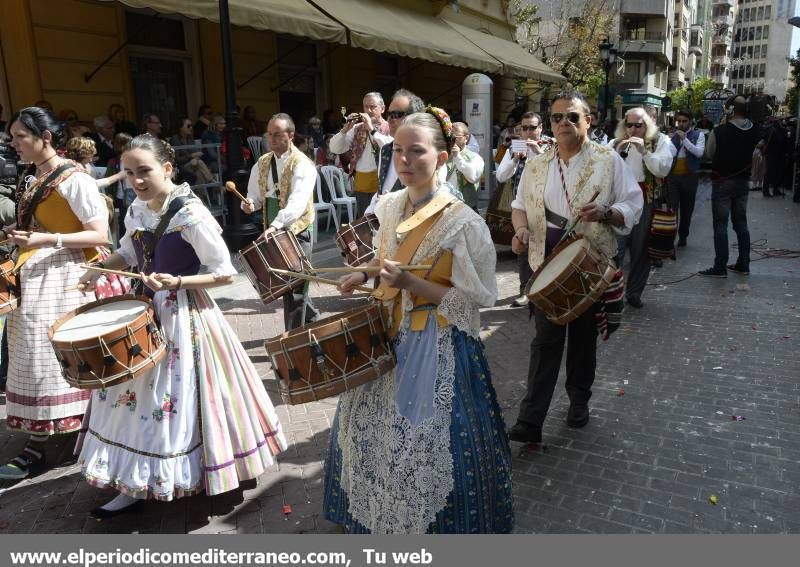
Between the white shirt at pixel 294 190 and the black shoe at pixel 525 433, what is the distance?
2.35 m

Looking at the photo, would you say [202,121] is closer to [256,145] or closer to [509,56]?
[256,145]

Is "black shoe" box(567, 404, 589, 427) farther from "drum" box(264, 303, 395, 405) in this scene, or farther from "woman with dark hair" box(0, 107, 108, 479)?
"woman with dark hair" box(0, 107, 108, 479)

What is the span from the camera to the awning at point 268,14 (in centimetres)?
705

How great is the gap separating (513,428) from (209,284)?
203 centimetres

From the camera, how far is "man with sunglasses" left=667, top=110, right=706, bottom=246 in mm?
9320

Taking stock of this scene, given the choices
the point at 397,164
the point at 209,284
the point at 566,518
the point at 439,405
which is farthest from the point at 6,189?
the point at 566,518

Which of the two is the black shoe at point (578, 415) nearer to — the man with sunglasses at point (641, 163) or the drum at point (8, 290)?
the man with sunglasses at point (641, 163)

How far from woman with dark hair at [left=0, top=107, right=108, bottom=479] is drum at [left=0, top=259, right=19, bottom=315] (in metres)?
0.05

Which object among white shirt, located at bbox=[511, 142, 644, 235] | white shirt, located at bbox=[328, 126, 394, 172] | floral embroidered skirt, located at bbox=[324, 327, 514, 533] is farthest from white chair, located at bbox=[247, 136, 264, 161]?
floral embroidered skirt, located at bbox=[324, 327, 514, 533]

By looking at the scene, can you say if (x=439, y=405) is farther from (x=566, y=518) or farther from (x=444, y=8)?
(x=444, y=8)

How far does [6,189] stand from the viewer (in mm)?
4633

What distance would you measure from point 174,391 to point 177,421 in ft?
0.47

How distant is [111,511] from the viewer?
126 inches

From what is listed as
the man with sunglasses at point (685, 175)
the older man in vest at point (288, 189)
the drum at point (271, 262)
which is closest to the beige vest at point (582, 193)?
→ the drum at point (271, 262)
